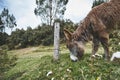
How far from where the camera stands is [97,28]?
10.1m

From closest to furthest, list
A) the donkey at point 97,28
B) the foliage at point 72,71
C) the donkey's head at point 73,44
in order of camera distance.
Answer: the foliage at point 72,71
the donkey at point 97,28
the donkey's head at point 73,44

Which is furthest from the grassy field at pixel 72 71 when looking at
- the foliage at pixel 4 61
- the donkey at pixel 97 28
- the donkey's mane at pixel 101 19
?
the donkey's mane at pixel 101 19

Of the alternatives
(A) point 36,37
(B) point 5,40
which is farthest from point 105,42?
(B) point 5,40

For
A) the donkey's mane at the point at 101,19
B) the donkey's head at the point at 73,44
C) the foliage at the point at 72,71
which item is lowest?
the foliage at the point at 72,71

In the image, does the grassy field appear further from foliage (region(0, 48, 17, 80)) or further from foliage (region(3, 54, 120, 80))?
foliage (region(0, 48, 17, 80))

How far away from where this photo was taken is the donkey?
1008cm

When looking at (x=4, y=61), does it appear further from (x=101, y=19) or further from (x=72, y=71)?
(x=101, y=19)

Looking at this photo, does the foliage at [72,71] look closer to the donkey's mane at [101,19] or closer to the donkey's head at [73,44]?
the donkey's head at [73,44]

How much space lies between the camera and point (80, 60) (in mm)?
10602

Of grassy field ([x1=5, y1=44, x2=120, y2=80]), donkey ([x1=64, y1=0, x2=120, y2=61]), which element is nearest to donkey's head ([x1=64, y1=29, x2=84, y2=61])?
donkey ([x1=64, y1=0, x2=120, y2=61])

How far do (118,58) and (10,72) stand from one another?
5626 millimetres

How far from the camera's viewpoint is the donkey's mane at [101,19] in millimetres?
10125

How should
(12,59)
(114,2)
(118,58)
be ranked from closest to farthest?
1. (118,58)
2. (114,2)
3. (12,59)

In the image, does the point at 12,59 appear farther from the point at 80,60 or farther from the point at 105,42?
the point at 105,42
